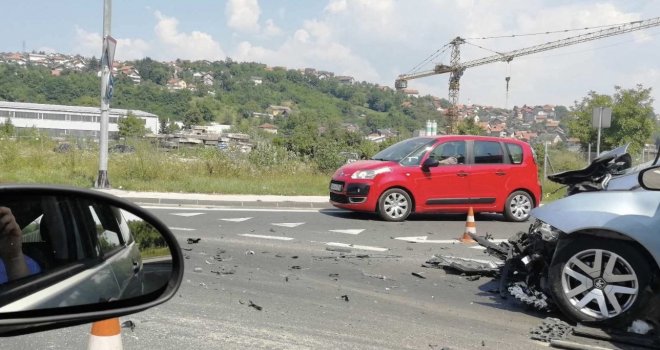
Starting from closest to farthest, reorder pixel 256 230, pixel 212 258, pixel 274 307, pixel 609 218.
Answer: pixel 609 218, pixel 274 307, pixel 212 258, pixel 256 230

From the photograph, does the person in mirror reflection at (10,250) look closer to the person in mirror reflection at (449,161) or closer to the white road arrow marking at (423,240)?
the white road arrow marking at (423,240)

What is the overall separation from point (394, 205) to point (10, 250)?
34.6 ft

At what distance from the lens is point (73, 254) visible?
7.45ft

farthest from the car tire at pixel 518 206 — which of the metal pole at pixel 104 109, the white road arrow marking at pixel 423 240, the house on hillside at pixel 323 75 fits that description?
the house on hillside at pixel 323 75

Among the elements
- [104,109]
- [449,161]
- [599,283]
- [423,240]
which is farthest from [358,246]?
[104,109]

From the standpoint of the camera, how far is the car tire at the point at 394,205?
39.7 feet

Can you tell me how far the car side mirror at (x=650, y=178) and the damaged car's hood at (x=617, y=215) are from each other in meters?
0.13

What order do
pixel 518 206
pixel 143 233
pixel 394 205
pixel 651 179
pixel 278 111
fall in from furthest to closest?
1. pixel 278 111
2. pixel 518 206
3. pixel 394 205
4. pixel 651 179
5. pixel 143 233

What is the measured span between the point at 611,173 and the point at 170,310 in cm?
447

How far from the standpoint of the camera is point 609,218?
5.20 metres

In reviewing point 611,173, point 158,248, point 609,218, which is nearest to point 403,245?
point 611,173

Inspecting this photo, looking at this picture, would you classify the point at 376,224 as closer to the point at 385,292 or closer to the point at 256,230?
the point at 256,230

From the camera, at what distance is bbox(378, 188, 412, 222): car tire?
12109mm

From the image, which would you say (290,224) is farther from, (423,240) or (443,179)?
(443,179)
